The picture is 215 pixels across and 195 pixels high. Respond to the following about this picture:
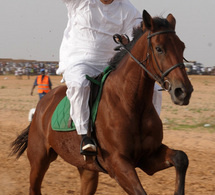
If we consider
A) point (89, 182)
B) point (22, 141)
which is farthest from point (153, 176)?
point (22, 141)

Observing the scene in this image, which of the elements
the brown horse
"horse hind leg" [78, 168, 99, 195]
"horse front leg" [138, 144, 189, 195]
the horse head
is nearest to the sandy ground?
"horse hind leg" [78, 168, 99, 195]

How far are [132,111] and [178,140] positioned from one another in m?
6.78

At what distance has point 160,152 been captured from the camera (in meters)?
4.72

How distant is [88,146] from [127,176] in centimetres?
62

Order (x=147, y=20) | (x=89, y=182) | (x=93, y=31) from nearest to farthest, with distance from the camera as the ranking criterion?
(x=147, y=20)
(x=93, y=31)
(x=89, y=182)

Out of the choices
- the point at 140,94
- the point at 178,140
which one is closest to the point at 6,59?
the point at 178,140

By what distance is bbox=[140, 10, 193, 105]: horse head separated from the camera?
3.89 metres

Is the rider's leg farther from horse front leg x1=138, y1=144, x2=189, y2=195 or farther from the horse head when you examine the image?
the horse head

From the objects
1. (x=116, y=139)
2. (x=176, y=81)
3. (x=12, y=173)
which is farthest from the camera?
(x=12, y=173)

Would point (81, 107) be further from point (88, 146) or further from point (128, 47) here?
point (128, 47)

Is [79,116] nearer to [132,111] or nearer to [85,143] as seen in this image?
[85,143]

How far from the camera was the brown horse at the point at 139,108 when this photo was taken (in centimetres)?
410

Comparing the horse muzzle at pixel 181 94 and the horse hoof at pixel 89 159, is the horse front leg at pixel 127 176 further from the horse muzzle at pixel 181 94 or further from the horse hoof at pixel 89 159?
the horse muzzle at pixel 181 94

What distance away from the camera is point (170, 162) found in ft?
14.9
